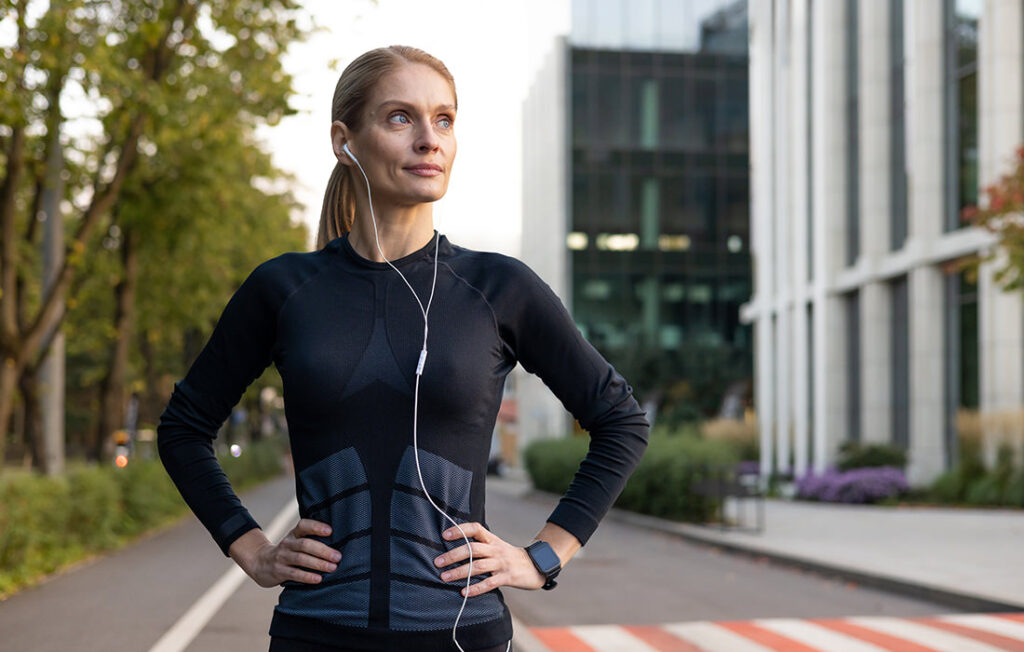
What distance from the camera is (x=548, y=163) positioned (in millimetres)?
63281

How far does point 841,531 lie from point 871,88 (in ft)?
58.5

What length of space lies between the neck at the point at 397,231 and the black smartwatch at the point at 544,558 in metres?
0.60

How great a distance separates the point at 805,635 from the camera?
9.34 metres

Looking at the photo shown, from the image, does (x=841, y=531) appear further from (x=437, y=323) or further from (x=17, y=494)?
(x=437, y=323)

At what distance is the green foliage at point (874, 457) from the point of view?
103 ft

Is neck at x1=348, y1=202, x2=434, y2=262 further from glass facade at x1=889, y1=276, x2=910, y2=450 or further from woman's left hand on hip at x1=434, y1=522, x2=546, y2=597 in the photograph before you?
glass facade at x1=889, y1=276, x2=910, y2=450

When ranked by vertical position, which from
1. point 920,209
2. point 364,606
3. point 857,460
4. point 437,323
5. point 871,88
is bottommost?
point 857,460

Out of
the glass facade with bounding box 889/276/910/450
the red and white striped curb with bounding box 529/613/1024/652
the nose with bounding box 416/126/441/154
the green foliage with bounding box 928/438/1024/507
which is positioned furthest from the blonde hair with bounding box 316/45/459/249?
the glass facade with bounding box 889/276/910/450

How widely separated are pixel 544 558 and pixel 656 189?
192ft

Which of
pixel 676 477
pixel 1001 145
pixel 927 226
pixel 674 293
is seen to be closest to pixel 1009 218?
pixel 676 477

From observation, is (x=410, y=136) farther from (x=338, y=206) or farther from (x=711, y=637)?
(x=711, y=637)

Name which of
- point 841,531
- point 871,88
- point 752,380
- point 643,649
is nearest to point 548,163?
point 752,380

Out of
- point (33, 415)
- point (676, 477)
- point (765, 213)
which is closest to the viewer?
point (33, 415)

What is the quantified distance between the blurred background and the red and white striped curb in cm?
6
